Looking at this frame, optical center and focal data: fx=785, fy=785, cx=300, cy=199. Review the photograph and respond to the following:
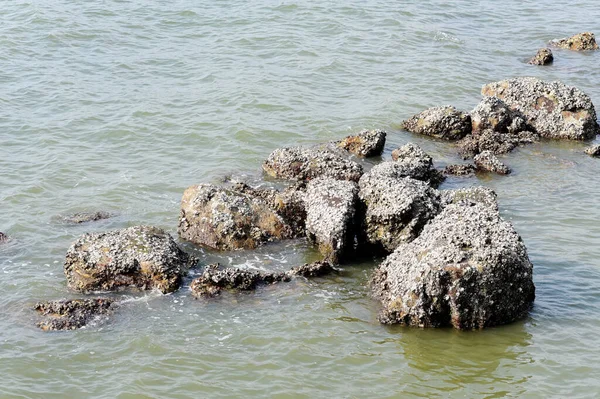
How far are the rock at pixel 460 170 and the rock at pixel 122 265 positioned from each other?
778cm

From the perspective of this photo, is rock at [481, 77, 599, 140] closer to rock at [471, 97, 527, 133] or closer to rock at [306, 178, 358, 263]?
rock at [471, 97, 527, 133]

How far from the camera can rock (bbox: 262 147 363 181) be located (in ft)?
60.0

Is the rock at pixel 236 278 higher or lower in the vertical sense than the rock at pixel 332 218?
lower

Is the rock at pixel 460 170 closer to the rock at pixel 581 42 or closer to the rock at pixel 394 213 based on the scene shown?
the rock at pixel 394 213

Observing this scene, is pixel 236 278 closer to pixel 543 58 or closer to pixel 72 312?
pixel 72 312

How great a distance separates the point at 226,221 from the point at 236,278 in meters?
1.87

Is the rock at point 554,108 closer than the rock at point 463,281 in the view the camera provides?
No

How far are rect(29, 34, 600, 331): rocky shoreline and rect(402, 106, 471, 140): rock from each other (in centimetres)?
134

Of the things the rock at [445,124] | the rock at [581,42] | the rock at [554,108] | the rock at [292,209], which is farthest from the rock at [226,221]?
the rock at [581,42]

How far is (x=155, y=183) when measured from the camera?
62.5ft

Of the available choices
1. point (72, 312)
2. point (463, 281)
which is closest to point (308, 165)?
point (463, 281)

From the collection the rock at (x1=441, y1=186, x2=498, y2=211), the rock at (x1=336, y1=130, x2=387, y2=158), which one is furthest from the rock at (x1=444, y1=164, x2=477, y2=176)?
the rock at (x1=441, y1=186, x2=498, y2=211)

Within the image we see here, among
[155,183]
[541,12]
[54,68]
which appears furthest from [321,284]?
[541,12]

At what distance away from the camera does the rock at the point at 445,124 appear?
21.6 meters
